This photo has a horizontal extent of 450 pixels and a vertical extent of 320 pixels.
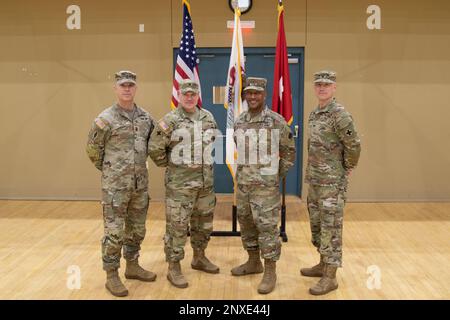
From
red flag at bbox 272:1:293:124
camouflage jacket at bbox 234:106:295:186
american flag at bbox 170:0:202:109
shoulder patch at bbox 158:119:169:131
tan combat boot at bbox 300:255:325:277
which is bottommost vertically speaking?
tan combat boot at bbox 300:255:325:277

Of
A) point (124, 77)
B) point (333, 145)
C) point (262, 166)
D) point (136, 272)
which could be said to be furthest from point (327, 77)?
point (136, 272)

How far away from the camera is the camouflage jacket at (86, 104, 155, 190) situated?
3.27m

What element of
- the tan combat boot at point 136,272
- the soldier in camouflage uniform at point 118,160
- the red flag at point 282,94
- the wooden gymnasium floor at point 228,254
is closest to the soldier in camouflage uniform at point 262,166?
the wooden gymnasium floor at point 228,254

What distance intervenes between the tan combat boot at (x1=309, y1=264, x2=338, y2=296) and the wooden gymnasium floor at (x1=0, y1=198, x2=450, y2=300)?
6 centimetres

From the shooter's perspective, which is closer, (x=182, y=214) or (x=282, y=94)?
(x=182, y=214)

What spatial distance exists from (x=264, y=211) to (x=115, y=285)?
118cm

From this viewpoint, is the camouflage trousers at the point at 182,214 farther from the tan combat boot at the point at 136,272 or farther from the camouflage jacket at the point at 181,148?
the tan combat boot at the point at 136,272

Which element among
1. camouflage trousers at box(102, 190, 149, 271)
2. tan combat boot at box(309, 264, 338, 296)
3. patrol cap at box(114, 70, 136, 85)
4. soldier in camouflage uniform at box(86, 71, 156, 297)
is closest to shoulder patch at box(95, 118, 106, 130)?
soldier in camouflage uniform at box(86, 71, 156, 297)

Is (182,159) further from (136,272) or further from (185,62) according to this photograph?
(185,62)

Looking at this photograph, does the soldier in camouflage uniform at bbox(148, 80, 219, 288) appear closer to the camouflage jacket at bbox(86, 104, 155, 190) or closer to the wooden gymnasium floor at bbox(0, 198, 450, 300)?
the camouflage jacket at bbox(86, 104, 155, 190)

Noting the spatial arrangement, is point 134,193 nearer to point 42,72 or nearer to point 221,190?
point 221,190

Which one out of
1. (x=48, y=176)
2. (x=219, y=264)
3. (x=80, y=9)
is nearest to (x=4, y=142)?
(x=48, y=176)

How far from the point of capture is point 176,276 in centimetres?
351

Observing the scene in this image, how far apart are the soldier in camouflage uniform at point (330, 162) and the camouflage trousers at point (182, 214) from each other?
0.81 m
